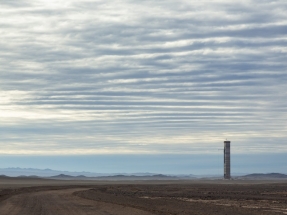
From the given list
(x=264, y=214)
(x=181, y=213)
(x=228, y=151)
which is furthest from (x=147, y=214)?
(x=228, y=151)

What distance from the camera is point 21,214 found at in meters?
30.1

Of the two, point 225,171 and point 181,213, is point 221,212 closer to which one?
point 181,213

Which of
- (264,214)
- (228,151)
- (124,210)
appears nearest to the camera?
(264,214)

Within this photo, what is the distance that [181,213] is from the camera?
30.8 m

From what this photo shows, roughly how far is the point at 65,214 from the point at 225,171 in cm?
10880

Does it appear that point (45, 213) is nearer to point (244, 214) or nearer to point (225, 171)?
point (244, 214)

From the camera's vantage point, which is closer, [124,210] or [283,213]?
[283,213]

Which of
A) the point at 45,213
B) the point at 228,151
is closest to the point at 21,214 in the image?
the point at 45,213

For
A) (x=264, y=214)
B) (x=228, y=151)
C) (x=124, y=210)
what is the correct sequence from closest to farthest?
1. (x=264, y=214)
2. (x=124, y=210)
3. (x=228, y=151)

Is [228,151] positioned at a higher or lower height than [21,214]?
higher

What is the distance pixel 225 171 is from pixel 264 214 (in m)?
107

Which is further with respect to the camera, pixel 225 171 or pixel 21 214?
pixel 225 171

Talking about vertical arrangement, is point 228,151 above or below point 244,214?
above

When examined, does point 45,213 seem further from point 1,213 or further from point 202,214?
point 202,214
